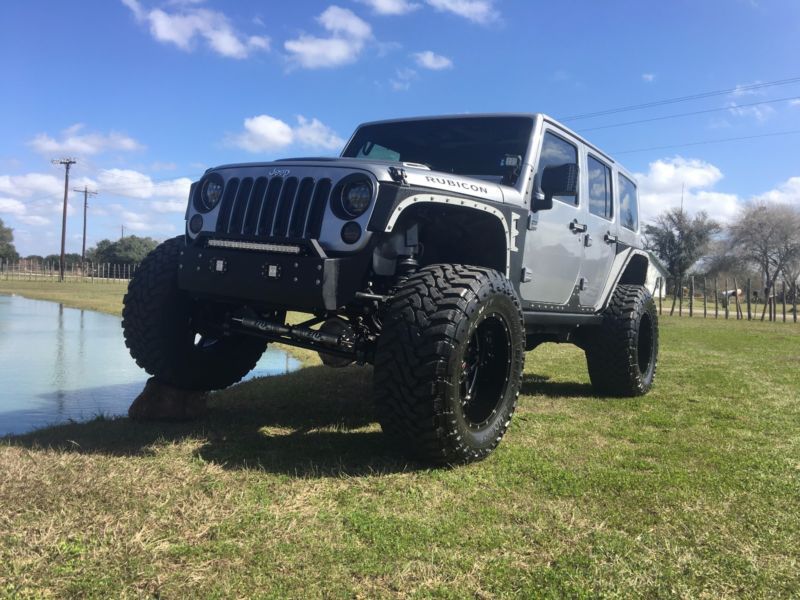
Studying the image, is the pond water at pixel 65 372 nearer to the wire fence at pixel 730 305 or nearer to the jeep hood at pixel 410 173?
the jeep hood at pixel 410 173

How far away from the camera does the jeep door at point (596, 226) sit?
5.92m

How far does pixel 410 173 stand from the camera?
12.1 ft

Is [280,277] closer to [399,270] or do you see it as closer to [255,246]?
[255,246]

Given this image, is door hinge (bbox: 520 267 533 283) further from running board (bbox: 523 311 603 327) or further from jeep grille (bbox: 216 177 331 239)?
jeep grille (bbox: 216 177 331 239)

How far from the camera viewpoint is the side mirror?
4.70 m

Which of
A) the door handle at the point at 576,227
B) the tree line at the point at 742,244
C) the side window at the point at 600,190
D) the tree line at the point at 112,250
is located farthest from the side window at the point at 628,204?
the tree line at the point at 112,250

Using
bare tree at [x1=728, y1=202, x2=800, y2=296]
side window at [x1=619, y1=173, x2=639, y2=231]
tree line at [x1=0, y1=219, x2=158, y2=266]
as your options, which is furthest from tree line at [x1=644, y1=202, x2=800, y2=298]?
tree line at [x1=0, y1=219, x2=158, y2=266]

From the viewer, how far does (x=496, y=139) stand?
515 cm

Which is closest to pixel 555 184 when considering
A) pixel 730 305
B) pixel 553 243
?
pixel 553 243

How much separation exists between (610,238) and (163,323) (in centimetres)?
420

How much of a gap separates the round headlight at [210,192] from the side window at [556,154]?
7.49ft

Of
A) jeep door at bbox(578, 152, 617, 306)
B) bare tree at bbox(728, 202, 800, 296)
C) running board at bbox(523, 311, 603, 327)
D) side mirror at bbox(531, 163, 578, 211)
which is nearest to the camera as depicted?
side mirror at bbox(531, 163, 578, 211)

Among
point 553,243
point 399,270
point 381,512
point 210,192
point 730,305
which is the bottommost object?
point 381,512

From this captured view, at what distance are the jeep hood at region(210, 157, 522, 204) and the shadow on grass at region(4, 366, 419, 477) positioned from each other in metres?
1.58
